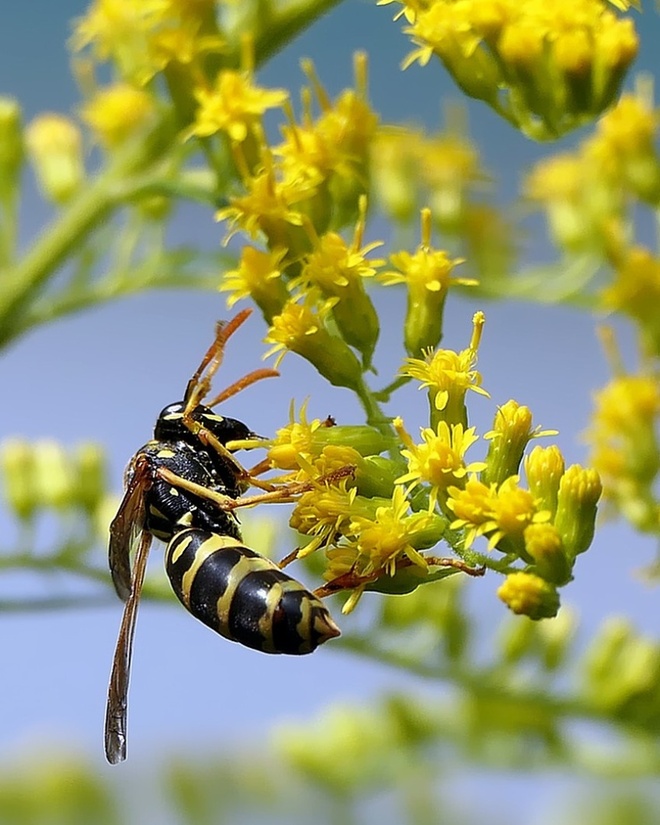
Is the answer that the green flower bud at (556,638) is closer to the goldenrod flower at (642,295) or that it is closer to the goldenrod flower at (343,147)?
the goldenrod flower at (642,295)

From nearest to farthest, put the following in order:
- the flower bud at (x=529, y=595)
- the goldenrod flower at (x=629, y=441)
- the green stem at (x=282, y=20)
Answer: the flower bud at (x=529, y=595) → the green stem at (x=282, y=20) → the goldenrod flower at (x=629, y=441)

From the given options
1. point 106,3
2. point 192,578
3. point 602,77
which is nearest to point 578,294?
point 602,77

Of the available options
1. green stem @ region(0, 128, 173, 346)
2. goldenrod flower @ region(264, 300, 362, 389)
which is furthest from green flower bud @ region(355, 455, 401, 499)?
green stem @ region(0, 128, 173, 346)

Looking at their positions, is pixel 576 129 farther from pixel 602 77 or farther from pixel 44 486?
pixel 44 486

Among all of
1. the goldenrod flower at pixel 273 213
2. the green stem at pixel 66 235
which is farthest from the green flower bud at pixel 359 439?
the green stem at pixel 66 235

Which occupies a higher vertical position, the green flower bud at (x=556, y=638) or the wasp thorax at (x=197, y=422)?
the wasp thorax at (x=197, y=422)
